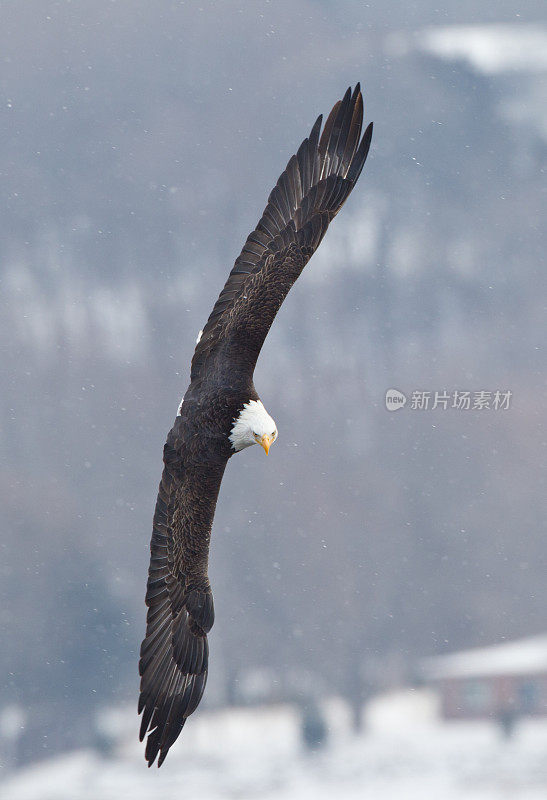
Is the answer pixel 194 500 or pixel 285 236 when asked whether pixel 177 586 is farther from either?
pixel 285 236

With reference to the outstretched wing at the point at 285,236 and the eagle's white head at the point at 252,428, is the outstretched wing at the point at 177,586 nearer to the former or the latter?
the eagle's white head at the point at 252,428

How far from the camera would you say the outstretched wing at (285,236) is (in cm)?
1281

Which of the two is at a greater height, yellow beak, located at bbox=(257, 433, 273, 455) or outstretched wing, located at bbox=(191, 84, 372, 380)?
outstretched wing, located at bbox=(191, 84, 372, 380)

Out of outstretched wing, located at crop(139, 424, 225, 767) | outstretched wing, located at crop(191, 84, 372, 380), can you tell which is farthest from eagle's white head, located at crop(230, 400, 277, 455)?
outstretched wing, located at crop(191, 84, 372, 380)

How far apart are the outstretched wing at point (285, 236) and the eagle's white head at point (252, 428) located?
0.56 m

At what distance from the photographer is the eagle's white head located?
12.1 meters

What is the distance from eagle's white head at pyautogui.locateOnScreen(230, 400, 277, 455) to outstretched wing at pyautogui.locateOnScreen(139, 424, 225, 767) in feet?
1.25

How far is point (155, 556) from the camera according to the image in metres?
12.3

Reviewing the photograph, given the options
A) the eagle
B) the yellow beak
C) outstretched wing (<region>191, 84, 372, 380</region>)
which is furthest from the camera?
outstretched wing (<region>191, 84, 372, 380</region>)

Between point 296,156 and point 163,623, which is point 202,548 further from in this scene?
point 296,156

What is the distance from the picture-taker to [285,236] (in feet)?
44.8

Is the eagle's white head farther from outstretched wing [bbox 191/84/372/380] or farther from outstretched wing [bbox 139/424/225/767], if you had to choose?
outstretched wing [bbox 191/84/372/380]

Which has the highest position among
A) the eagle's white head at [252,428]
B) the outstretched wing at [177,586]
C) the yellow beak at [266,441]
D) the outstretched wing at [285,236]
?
the outstretched wing at [285,236]

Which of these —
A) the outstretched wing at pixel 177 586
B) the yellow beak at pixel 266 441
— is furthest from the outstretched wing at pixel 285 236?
the outstretched wing at pixel 177 586
